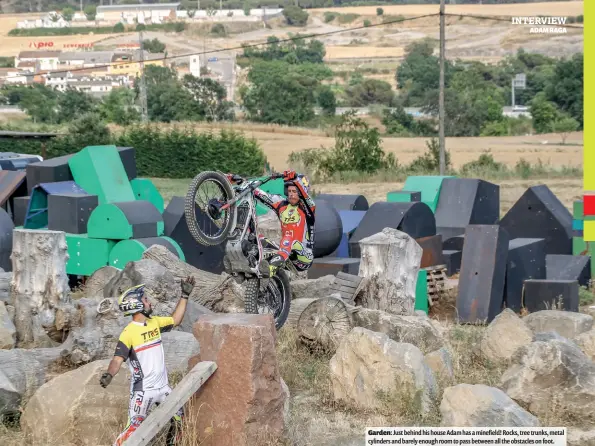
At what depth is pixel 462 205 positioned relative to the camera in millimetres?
17531

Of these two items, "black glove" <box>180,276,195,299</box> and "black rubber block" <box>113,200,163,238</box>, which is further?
"black rubber block" <box>113,200,163,238</box>

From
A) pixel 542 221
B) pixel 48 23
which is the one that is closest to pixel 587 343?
pixel 542 221

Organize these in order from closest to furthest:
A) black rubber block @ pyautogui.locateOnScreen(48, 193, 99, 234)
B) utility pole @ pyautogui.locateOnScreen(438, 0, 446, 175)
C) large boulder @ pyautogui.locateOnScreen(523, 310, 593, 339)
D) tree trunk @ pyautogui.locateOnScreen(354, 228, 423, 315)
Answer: large boulder @ pyautogui.locateOnScreen(523, 310, 593, 339) < tree trunk @ pyautogui.locateOnScreen(354, 228, 423, 315) < black rubber block @ pyautogui.locateOnScreen(48, 193, 99, 234) < utility pole @ pyautogui.locateOnScreen(438, 0, 446, 175)

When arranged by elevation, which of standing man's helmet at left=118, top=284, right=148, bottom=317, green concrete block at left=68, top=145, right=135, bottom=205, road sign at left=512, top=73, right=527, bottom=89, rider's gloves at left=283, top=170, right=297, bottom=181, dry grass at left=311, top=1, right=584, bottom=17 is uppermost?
dry grass at left=311, top=1, right=584, bottom=17

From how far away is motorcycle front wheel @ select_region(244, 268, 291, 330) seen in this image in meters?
11.0

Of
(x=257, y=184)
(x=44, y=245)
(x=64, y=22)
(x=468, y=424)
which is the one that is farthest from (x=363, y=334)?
(x=64, y=22)

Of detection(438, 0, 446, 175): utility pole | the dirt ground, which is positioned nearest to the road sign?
the dirt ground

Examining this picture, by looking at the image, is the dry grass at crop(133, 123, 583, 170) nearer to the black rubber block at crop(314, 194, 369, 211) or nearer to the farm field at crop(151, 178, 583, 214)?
the farm field at crop(151, 178, 583, 214)

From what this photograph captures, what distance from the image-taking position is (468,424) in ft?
26.8

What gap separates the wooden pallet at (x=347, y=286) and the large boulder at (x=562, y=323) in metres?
1.91

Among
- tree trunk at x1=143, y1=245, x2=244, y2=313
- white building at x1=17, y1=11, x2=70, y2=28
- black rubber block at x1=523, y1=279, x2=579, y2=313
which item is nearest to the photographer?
tree trunk at x1=143, y1=245, x2=244, y2=313

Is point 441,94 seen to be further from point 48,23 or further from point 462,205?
point 48,23

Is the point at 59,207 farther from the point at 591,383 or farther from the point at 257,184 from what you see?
the point at 591,383

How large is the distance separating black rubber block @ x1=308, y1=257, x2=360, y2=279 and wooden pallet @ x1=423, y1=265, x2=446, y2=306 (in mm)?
1154
